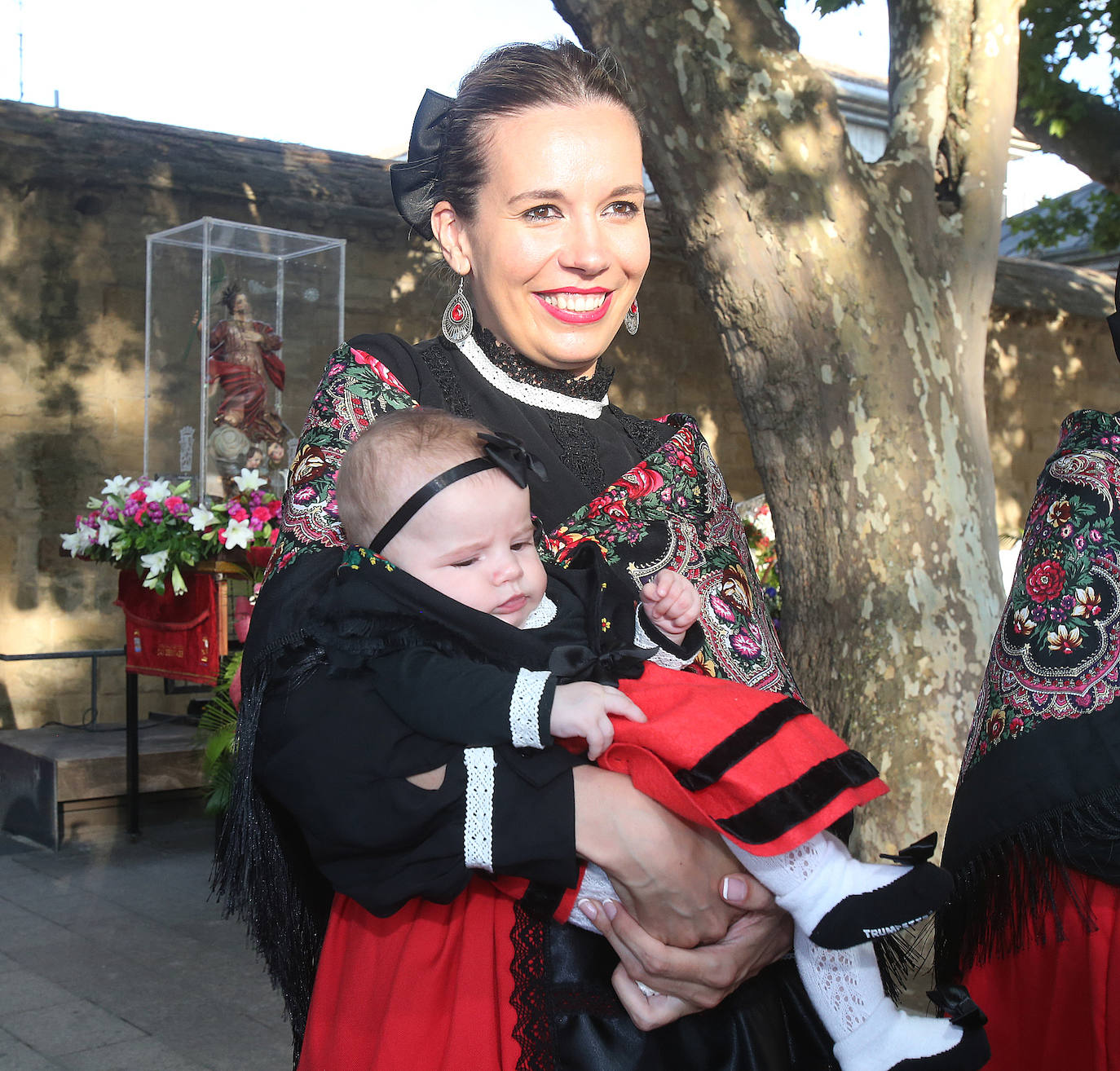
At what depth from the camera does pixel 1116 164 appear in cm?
719

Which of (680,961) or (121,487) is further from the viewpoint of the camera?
(121,487)

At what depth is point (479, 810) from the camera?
4.99ft

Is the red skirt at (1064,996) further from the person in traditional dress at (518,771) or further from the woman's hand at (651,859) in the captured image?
the woman's hand at (651,859)

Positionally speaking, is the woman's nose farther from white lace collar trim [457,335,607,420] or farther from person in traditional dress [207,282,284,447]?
person in traditional dress [207,282,284,447]

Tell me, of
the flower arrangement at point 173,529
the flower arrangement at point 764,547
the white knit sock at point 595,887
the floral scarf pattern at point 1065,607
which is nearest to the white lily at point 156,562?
the flower arrangement at point 173,529

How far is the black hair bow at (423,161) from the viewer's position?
2074 mm

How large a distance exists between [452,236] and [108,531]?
14.2 ft

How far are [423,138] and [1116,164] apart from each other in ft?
21.2

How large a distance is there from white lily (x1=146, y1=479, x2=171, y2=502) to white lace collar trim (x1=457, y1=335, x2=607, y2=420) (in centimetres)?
420

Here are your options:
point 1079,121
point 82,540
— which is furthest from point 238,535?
point 1079,121

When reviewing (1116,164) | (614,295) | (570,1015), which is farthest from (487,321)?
(1116,164)

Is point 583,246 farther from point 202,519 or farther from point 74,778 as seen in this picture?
point 74,778

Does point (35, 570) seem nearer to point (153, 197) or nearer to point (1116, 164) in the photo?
point (153, 197)

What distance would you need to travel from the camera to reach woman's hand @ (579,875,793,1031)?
5.02 feet
